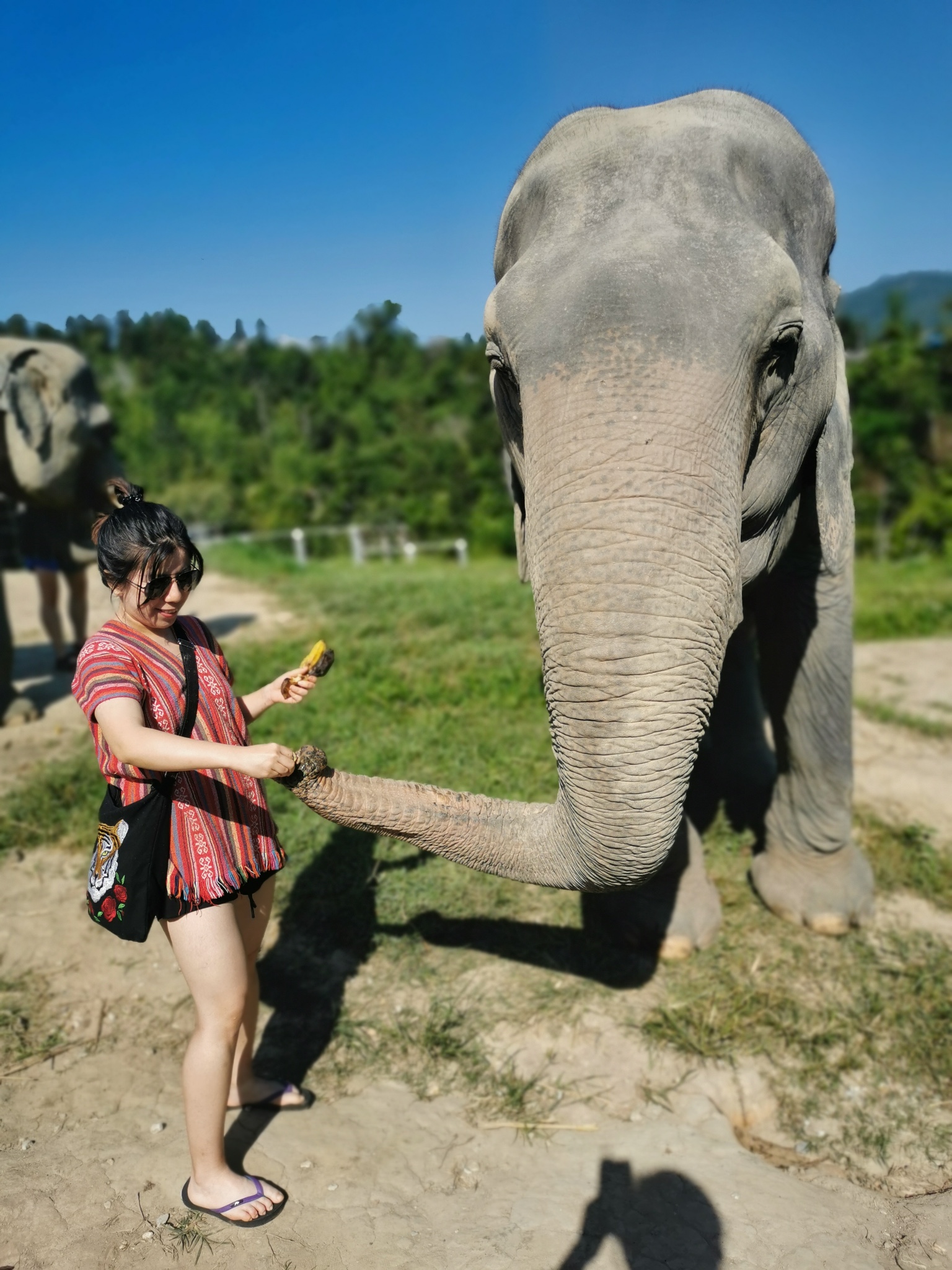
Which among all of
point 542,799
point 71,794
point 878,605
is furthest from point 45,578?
point 878,605

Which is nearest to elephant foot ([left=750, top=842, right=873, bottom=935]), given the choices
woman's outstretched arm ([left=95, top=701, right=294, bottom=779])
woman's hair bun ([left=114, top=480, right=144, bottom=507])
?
woman's outstretched arm ([left=95, top=701, right=294, bottom=779])

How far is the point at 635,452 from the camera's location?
215 cm

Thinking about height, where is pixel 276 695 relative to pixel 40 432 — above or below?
below

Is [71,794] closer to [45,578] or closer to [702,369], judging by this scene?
[45,578]

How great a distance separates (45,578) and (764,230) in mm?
6153

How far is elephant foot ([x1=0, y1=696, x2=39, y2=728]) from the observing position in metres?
6.12

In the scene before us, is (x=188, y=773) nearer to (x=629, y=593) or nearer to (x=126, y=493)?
(x=126, y=493)

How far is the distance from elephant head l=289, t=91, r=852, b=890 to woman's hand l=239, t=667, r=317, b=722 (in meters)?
0.33

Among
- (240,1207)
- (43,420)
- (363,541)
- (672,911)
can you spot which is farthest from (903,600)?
(363,541)

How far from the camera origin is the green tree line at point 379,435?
96.3 feet

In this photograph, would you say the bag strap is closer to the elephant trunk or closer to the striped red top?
the striped red top

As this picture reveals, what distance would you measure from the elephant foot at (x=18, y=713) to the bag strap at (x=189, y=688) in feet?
14.1

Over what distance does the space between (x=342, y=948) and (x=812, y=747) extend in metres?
1.94

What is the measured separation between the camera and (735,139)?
2.59 metres
